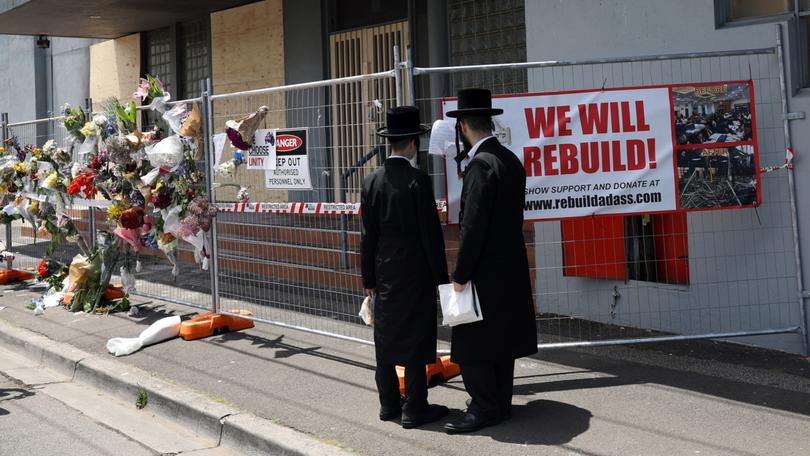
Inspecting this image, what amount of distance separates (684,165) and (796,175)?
3.06ft

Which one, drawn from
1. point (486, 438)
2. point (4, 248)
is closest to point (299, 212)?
point (486, 438)

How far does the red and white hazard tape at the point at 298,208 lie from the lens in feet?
22.8

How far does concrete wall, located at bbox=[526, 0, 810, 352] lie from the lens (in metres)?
6.95

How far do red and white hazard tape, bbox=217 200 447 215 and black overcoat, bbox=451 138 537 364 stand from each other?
3.79 feet

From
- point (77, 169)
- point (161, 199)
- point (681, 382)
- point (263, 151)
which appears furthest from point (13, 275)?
point (681, 382)

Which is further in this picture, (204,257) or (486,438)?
(204,257)

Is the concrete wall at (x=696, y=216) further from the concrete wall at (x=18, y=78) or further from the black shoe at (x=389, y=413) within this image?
the concrete wall at (x=18, y=78)

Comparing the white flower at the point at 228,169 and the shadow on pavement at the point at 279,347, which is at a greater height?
the white flower at the point at 228,169

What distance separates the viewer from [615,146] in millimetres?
6598

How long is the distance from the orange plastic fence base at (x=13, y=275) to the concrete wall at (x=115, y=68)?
5955 mm

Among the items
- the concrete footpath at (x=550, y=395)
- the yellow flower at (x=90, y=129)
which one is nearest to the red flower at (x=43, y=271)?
the yellow flower at (x=90, y=129)

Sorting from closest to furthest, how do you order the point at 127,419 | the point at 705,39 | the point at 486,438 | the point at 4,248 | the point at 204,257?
the point at 486,438 → the point at 127,419 → the point at 705,39 → the point at 204,257 → the point at 4,248

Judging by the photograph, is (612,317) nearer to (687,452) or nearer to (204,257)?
(687,452)

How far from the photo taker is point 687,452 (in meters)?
4.89
